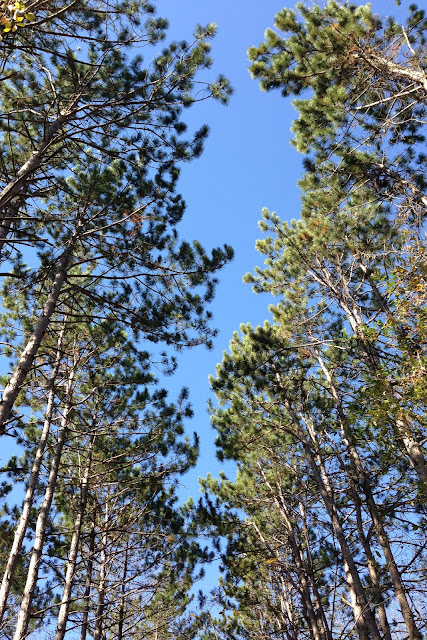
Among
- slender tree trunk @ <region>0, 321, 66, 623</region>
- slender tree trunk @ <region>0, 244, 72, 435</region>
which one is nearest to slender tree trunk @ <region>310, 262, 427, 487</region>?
slender tree trunk @ <region>0, 244, 72, 435</region>

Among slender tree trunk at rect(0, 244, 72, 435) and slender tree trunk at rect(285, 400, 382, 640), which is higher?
slender tree trunk at rect(0, 244, 72, 435)

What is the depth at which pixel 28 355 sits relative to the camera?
480 cm

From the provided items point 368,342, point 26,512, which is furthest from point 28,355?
point 368,342

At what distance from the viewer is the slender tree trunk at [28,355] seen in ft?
13.9

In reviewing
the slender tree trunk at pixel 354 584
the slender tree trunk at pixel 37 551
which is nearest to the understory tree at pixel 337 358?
the slender tree trunk at pixel 354 584

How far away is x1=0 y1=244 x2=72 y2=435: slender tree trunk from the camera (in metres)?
Answer: 4.25

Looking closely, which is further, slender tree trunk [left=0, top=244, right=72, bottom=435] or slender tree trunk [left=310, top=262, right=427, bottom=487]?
slender tree trunk [left=310, top=262, right=427, bottom=487]

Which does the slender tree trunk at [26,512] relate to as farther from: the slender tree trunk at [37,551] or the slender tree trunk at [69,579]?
the slender tree trunk at [69,579]

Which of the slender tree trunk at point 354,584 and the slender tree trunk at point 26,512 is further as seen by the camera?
the slender tree trunk at point 354,584

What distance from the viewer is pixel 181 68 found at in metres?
6.45

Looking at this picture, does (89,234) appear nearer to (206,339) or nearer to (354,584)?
(206,339)

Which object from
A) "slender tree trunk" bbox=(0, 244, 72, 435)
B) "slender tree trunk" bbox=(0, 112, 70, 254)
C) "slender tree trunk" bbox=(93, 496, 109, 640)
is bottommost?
"slender tree trunk" bbox=(93, 496, 109, 640)

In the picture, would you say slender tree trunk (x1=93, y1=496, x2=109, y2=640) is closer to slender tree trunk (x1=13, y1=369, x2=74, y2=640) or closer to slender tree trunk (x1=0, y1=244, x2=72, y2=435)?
slender tree trunk (x1=13, y1=369, x2=74, y2=640)

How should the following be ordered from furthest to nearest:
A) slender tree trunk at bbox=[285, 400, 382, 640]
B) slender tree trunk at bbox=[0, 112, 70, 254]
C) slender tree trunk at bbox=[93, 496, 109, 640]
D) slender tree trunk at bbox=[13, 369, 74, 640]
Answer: slender tree trunk at bbox=[93, 496, 109, 640] < slender tree trunk at bbox=[285, 400, 382, 640] < slender tree trunk at bbox=[13, 369, 74, 640] < slender tree trunk at bbox=[0, 112, 70, 254]
